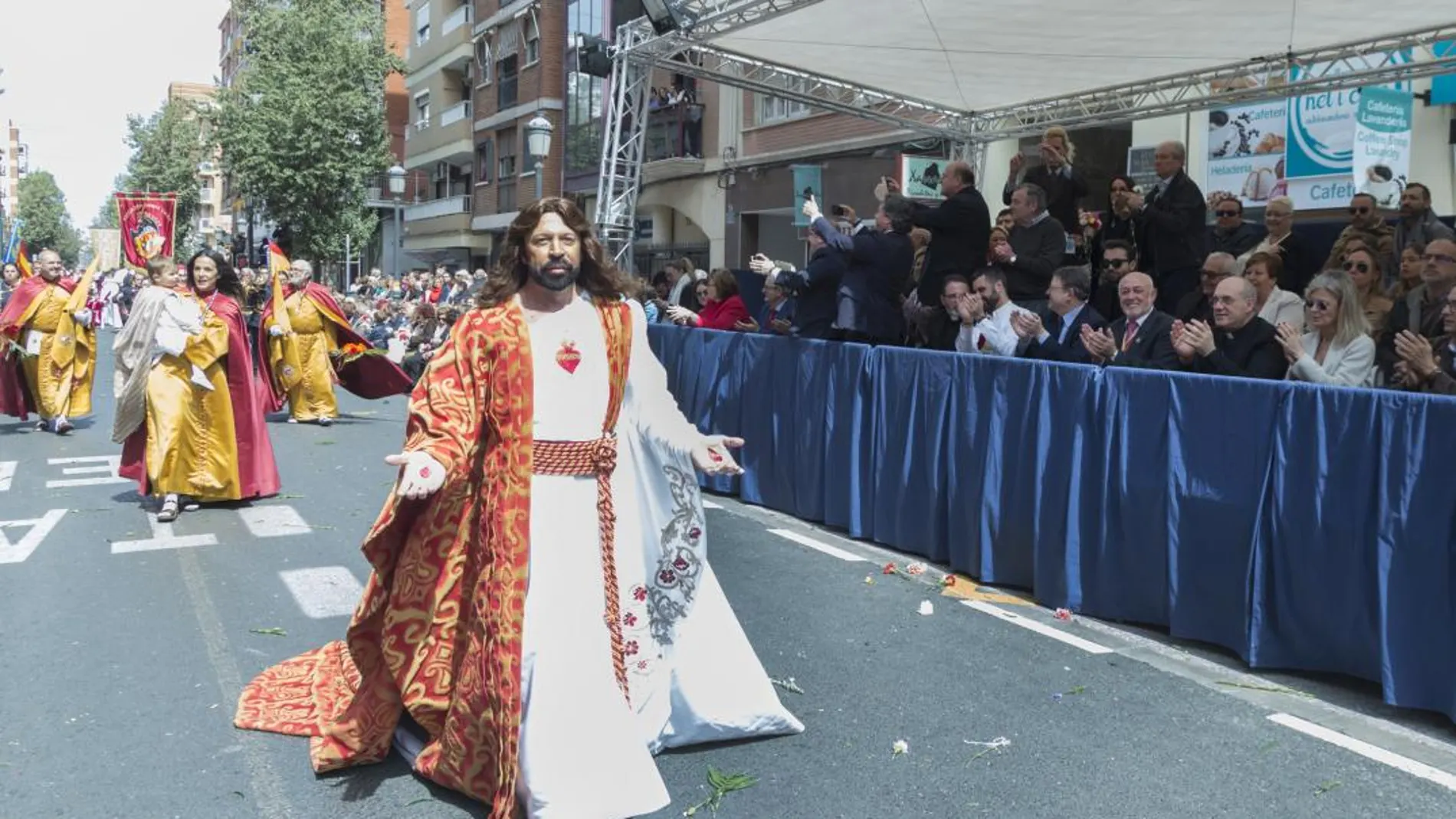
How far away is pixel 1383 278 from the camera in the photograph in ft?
25.4

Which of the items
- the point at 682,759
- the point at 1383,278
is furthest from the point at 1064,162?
the point at 682,759

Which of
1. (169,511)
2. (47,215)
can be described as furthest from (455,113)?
(47,215)

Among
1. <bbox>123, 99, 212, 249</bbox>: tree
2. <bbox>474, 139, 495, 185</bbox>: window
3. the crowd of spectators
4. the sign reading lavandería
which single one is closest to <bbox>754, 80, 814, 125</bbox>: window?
→ the sign reading lavandería

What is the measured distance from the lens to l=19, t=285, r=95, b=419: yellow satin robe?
12.6 meters

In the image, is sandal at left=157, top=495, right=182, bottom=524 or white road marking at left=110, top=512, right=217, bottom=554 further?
sandal at left=157, top=495, right=182, bottom=524

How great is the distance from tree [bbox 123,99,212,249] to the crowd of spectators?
5040 centimetres

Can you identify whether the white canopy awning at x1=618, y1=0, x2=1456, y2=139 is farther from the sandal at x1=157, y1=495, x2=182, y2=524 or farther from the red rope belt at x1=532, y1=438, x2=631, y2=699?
A: the red rope belt at x1=532, y1=438, x2=631, y2=699

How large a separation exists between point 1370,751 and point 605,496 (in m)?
2.86

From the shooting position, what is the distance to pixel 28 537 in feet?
24.9

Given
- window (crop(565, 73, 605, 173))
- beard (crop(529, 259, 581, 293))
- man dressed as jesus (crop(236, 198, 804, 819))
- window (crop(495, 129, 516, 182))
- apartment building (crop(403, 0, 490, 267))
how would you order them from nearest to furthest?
man dressed as jesus (crop(236, 198, 804, 819))
beard (crop(529, 259, 581, 293))
window (crop(565, 73, 605, 173))
window (crop(495, 129, 516, 182))
apartment building (crop(403, 0, 490, 267))

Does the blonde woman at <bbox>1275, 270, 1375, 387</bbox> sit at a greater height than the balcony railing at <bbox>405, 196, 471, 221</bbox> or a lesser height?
lesser

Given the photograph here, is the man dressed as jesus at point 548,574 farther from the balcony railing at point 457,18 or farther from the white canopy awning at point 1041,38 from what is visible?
the balcony railing at point 457,18

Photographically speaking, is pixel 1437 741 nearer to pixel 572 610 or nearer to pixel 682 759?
pixel 682 759

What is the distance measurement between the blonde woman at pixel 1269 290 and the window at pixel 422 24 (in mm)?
37844
